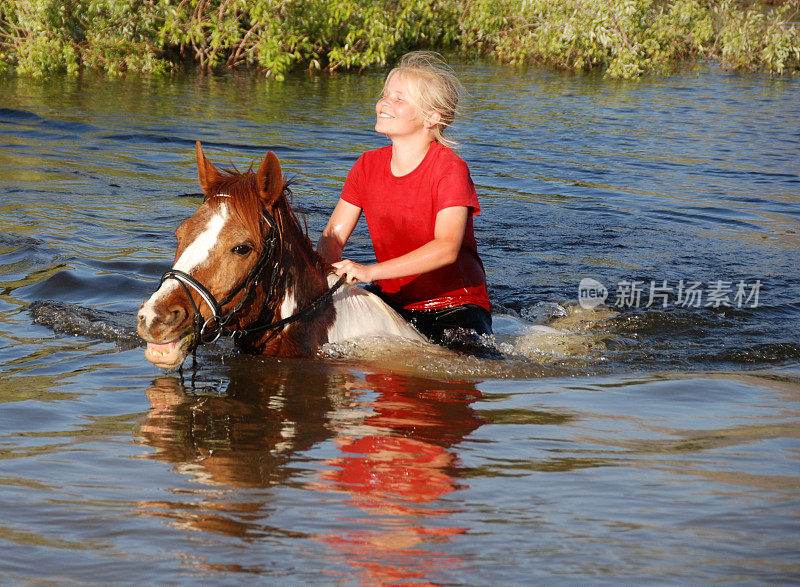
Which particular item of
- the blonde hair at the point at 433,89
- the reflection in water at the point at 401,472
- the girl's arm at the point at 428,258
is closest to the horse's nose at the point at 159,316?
the reflection in water at the point at 401,472

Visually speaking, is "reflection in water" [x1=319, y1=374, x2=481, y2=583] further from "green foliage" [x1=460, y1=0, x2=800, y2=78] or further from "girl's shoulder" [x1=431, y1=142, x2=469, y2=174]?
"green foliage" [x1=460, y1=0, x2=800, y2=78]

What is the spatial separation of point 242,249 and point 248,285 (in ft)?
0.54

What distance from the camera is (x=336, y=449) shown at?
12.1 feet

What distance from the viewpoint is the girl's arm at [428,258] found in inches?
172

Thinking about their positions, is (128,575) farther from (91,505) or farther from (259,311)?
(259,311)

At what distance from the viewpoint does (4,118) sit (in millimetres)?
14281

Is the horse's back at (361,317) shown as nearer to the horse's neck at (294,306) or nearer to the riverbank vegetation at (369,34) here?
the horse's neck at (294,306)

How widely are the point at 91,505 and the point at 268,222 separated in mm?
1473

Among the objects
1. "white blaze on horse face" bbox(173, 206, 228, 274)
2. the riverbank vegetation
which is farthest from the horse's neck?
the riverbank vegetation

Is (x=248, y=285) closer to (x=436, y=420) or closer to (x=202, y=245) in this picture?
(x=202, y=245)

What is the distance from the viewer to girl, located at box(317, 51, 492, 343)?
4598 millimetres
